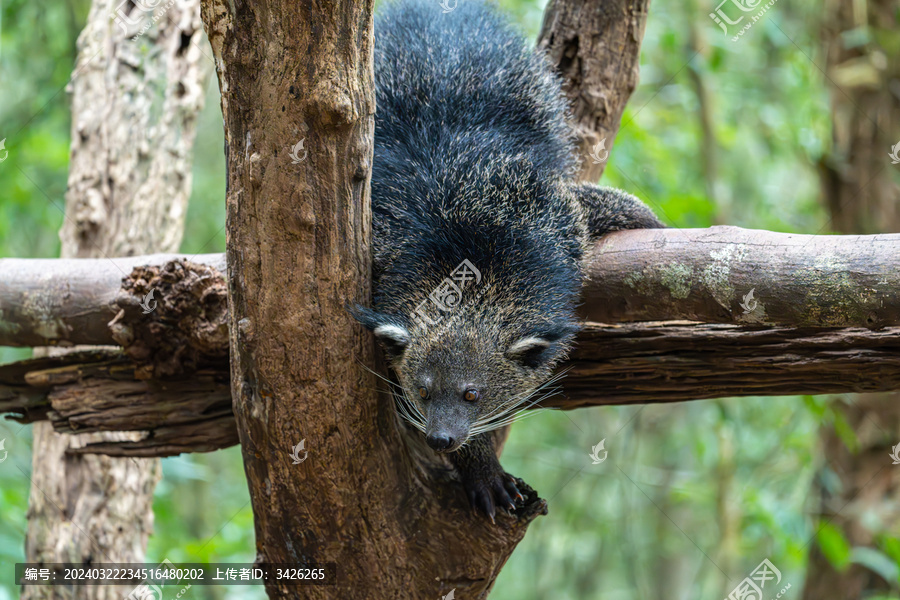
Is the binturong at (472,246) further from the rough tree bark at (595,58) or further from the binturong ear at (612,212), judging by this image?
the rough tree bark at (595,58)

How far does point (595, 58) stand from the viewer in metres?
4.47

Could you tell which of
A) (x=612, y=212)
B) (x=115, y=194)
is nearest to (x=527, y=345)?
(x=612, y=212)

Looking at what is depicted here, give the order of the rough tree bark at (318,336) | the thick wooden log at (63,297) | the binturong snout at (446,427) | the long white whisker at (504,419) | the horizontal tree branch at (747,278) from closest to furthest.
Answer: the rough tree bark at (318,336) → the horizontal tree branch at (747,278) → the binturong snout at (446,427) → the long white whisker at (504,419) → the thick wooden log at (63,297)

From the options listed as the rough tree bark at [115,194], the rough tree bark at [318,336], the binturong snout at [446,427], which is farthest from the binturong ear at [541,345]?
the rough tree bark at [115,194]

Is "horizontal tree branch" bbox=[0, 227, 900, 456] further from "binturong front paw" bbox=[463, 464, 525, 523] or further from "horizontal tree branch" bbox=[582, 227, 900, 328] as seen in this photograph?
"binturong front paw" bbox=[463, 464, 525, 523]

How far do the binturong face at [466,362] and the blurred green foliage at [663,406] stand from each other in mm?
2267

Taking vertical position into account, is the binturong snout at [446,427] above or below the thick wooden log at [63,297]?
below

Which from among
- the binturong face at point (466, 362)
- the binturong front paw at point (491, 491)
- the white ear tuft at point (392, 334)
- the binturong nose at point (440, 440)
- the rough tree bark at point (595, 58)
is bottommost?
the binturong front paw at point (491, 491)

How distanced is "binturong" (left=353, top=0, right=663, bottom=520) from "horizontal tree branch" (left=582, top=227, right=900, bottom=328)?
0.72 feet

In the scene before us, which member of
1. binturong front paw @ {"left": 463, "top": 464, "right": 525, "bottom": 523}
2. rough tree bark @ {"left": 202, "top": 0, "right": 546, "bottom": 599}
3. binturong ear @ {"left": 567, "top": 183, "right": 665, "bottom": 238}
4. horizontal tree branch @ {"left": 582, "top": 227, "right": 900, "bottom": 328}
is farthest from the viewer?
binturong ear @ {"left": 567, "top": 183, "right": 665, "bottom": 238}

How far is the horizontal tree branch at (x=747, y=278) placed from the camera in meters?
2.85

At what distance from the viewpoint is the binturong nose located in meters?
3.06

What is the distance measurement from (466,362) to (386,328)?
44 centimetres

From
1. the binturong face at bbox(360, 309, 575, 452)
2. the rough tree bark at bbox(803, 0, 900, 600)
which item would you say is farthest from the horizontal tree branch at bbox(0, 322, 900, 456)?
the rough tree bark at bbox(803, 0, 900, 600)
